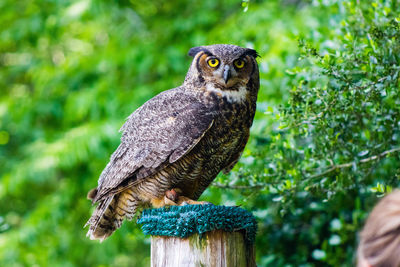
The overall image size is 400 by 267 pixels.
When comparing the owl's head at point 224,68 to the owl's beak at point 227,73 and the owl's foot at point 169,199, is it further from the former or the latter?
the owl's foot at point 169,199

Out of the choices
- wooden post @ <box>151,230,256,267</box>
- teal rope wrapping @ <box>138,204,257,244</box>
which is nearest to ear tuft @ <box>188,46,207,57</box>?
teal rope wrapping @ <box>138,204,257,244</box>

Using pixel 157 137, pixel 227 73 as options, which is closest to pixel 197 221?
pixel 157 137

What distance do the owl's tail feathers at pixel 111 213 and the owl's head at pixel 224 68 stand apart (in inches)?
28.3

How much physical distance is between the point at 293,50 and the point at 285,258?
156cm

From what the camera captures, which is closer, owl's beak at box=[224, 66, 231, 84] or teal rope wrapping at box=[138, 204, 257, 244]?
teal rope wrapping at box=[138, 204, 257, 244]

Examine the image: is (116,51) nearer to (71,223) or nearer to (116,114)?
(116,114)

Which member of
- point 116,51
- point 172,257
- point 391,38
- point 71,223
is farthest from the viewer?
point 71,223

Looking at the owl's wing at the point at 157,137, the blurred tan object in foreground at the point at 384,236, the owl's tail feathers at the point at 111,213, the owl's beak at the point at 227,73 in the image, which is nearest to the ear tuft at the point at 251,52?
the owl's beak at the point at 227,73

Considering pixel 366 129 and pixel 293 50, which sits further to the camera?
pixel 293 50

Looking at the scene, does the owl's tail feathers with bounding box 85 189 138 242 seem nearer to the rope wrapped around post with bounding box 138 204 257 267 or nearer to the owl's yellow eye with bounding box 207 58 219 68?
the rope wrapped around post with bounding box 138 204 257 267

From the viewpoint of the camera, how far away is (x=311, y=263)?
3.13 m

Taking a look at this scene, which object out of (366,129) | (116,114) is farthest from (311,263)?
(116,114)

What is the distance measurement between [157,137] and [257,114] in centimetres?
136

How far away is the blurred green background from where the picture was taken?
2273 mm
